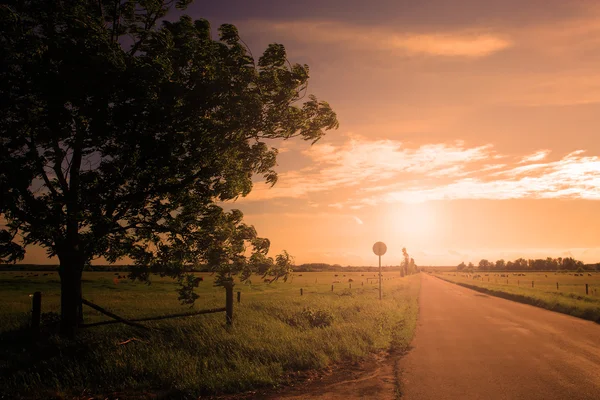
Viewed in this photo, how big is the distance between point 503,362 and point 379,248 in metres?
17.2

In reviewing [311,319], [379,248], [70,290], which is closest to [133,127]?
[70,290]

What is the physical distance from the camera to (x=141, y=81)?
761 cm

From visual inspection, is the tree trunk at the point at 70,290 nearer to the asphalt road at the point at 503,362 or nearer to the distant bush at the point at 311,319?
the distant bush at the point at 311,319

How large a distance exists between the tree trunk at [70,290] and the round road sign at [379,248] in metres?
19.6

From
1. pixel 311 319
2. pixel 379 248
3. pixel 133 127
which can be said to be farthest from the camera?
pixel 379 248

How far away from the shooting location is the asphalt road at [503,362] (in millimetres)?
6660

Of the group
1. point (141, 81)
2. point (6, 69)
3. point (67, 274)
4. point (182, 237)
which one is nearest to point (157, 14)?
point (141, 81)

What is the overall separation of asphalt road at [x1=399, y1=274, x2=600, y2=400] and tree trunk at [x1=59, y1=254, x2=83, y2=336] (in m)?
8.30

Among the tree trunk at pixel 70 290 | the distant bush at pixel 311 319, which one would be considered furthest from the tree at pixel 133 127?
the distant bush at pixel 311 319

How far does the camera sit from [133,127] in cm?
805

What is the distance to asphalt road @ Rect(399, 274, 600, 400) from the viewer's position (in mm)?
6660

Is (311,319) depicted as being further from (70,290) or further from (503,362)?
(70,290)

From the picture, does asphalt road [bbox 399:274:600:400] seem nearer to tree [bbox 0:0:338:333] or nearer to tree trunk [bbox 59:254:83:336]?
tree [bbox 0:0:338:333]

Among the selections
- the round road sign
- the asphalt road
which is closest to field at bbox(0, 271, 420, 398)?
the asphalt road
